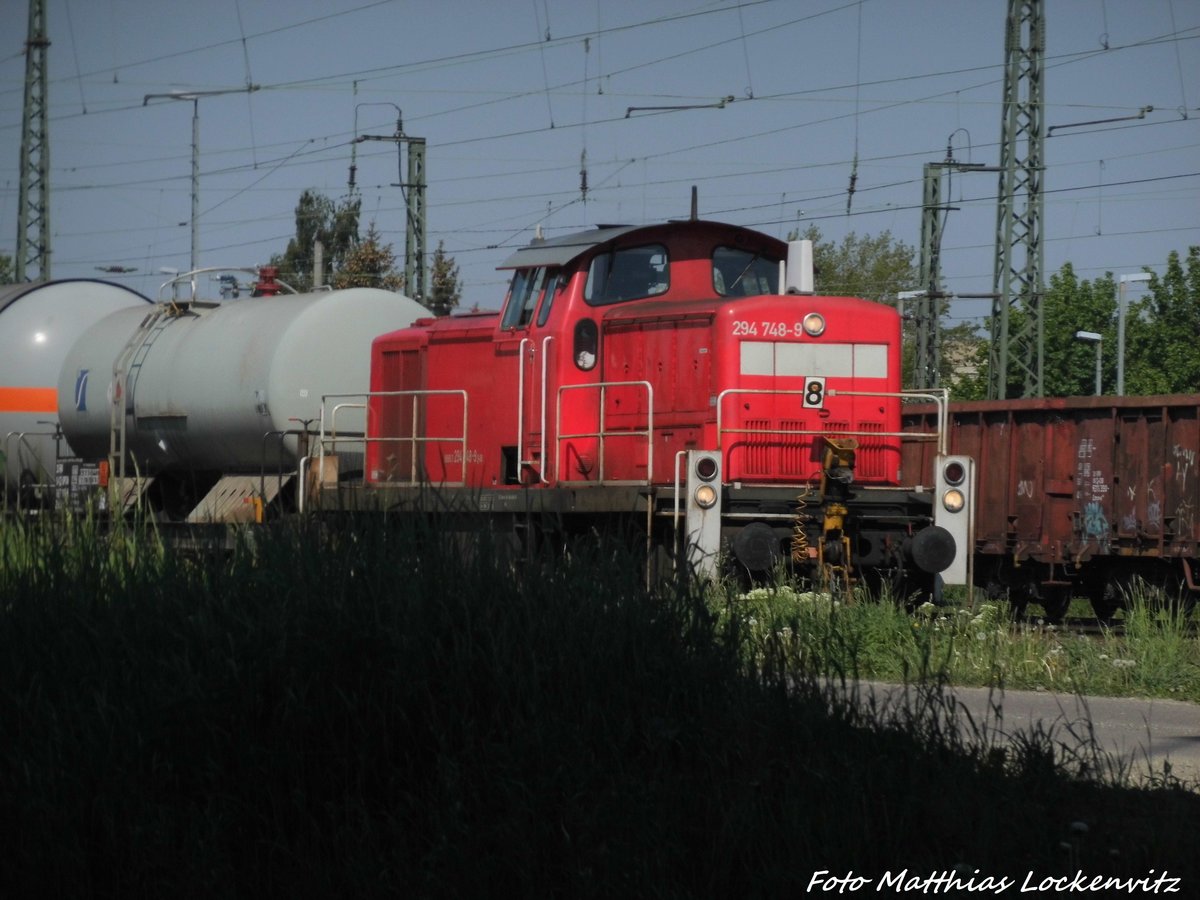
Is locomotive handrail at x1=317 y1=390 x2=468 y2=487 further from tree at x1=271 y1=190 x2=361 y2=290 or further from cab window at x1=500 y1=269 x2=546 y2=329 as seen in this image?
tree at x1=271 y1=190 x2=361 y2=290

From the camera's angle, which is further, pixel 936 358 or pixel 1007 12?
pixel 936 358

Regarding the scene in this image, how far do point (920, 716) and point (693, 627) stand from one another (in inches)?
44.0

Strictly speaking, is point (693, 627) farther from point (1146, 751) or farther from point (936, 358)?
point (936, 358)

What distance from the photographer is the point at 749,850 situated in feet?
16.3

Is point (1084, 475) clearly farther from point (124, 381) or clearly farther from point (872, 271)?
point (872, 271)

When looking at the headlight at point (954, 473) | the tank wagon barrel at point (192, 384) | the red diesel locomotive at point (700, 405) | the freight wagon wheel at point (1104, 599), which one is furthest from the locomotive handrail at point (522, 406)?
the freight wagon wheel at point (1104, 599)

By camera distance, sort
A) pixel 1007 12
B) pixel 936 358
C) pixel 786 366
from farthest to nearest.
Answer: pixel 936 358
pixel 1007 12
pixel 786 366

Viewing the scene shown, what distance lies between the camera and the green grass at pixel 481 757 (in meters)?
5.01

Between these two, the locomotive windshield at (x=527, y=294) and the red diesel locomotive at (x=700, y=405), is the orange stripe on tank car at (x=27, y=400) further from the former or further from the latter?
the locomotive windshield at (x=527, y=294)

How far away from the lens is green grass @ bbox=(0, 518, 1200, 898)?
501 centimetres

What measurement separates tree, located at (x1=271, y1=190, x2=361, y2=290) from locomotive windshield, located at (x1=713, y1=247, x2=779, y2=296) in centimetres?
5332

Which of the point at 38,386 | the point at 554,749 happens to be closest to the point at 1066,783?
the point at 554,749

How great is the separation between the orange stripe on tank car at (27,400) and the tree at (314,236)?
46.9m

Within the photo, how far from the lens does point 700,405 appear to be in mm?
12328
